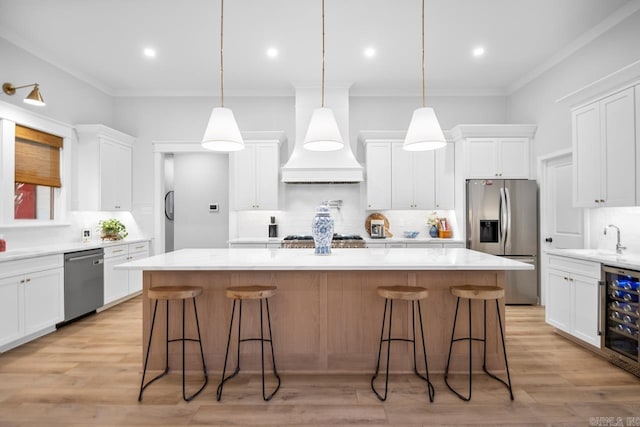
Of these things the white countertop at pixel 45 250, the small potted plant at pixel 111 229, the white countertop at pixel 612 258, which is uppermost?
the small potted plant at pixel 111 229

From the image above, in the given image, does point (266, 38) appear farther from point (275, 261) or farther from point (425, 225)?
point (425, 225)

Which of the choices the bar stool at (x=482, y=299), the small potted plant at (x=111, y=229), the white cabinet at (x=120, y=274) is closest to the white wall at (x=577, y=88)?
the bar stool at (x=482, y=299)

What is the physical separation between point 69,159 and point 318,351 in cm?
416

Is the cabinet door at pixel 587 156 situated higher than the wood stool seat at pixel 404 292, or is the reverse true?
the cabinet door at pixel 587 156

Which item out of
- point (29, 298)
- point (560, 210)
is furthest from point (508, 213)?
point (29, 298)

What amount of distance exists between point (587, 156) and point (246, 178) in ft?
13.5

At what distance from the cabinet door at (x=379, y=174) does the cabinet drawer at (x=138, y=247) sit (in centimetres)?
343

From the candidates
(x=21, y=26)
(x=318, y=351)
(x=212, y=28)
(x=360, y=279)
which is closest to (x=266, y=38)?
(x=212, y=28)

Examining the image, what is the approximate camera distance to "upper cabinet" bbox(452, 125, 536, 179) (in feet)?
16.1

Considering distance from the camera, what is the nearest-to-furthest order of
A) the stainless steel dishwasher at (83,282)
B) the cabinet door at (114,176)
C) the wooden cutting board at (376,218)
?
1. the stainless steel dishwasher at (83,282)
2. the cabinet door at (114,176)
3. the wooden cutting board at (376,218)

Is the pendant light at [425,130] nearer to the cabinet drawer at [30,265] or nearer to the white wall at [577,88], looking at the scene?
the white wall at [577,88]

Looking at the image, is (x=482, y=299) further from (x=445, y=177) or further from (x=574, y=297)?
(x=445, y=177)

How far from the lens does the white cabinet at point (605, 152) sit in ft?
9.80

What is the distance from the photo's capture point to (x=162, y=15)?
3475 mm
